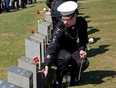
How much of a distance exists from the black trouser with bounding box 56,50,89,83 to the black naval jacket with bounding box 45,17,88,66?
0.51 ft

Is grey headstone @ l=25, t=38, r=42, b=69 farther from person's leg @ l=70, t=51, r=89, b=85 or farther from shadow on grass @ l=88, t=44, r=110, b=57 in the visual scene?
shadow on grass @ l=88, t=44, r=110, b=57

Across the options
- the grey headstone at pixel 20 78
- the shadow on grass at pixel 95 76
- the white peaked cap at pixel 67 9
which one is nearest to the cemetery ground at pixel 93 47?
the shadow on grass at pixel 95 76

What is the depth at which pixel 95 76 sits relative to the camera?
7.86 m

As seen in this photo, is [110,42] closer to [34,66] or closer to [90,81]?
[90,81]

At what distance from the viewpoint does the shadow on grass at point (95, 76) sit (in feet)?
24.8

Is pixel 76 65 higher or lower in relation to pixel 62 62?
lower

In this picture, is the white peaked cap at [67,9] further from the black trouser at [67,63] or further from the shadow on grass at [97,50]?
the shadow on grass at [97,50]

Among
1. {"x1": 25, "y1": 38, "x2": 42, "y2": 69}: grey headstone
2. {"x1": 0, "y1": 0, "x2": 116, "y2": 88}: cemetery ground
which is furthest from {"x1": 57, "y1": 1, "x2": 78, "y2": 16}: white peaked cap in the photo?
{"x1": 0, "y1": 0, "x2": 116, "y2": 88}: cemetery ground

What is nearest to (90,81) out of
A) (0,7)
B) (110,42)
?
(110,42)

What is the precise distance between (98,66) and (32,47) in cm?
177

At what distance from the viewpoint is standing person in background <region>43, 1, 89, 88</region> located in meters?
6.74

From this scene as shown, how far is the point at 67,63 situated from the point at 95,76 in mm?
1145

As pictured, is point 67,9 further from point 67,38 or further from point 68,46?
point 68,46

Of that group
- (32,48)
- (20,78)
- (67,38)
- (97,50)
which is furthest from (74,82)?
(97,50)
